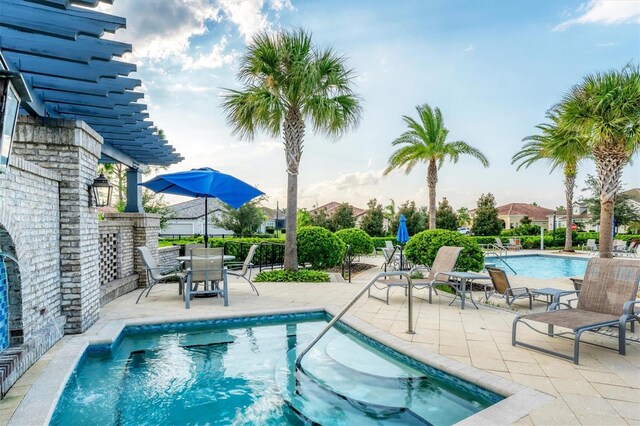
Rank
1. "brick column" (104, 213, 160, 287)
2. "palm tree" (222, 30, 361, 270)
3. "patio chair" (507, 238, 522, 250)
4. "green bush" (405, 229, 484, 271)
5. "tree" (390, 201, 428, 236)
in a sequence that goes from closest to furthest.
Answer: "brick column" (104, 213, 160, 287) → "green bush" (405, 229, 484, 271) → "palm tree" (222, 30, 361, 270) → "patio chair" (507, 238, 522, 250) → "tree" (390, 201, 428, 236)

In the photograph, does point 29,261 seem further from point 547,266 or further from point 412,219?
point 412,219

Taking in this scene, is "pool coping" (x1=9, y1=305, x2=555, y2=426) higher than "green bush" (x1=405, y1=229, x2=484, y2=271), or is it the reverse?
"green bush" (x1=405, y1=229, x2=484, y2=271)

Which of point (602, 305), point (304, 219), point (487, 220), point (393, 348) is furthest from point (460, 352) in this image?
point (487, 220)

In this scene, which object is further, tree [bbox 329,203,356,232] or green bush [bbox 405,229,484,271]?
tree [bbox 329,203,356,232]

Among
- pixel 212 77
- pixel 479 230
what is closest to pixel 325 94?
pixel 212 77

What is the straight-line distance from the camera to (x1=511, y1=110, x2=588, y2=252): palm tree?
14.3m

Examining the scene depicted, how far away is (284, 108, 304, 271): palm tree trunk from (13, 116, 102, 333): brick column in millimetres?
5507

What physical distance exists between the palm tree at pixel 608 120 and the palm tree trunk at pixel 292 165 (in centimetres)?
810

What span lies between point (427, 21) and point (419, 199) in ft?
63.8

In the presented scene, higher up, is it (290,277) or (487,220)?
(487,220)

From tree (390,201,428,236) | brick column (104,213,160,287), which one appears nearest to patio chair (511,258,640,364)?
brick column (104,213,160,287)

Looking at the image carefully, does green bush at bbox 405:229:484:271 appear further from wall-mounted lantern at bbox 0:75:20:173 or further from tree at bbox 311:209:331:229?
tree at bbox 311:209:331:229

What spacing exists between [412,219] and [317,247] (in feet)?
56.9

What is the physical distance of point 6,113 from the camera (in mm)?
2348
